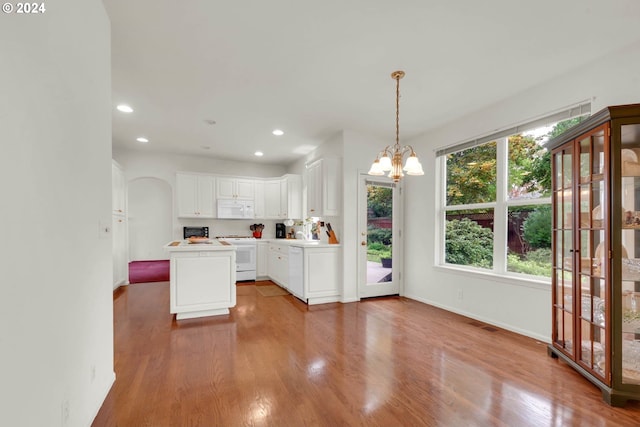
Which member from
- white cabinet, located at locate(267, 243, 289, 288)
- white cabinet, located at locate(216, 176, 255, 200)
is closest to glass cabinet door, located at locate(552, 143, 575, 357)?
white cabinet, located at locate(267, 243, 289, 288)

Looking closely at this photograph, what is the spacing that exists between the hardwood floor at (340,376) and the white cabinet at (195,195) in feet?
9.55

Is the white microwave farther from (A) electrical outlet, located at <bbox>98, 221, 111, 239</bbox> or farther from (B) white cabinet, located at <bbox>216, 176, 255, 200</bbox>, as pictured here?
(A) electrical outlet, located at <bbox>98, 221, 111, 239</bbox>

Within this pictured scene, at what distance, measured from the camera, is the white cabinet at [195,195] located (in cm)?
609

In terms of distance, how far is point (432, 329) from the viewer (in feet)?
11.0

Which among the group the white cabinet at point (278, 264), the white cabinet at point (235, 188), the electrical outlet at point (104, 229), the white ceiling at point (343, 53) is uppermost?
the white ceiling at point (343, 53)

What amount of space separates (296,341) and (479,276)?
2.41m

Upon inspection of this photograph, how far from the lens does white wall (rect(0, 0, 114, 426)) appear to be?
98cm

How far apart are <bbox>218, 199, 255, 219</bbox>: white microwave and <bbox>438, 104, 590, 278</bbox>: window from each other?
4.20 m

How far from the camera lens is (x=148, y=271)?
676 centimetres

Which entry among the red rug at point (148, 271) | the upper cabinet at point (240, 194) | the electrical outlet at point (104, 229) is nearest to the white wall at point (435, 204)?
the upper cabinet at point (240, 194)

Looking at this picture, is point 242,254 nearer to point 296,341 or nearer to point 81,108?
point 296,341

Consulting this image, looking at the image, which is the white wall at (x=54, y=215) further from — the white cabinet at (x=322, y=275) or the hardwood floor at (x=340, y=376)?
the white cabinet at (x=322, y=275)

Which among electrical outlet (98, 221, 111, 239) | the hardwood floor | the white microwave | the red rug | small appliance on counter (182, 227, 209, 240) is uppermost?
the white microwave

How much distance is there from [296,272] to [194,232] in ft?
9.81
